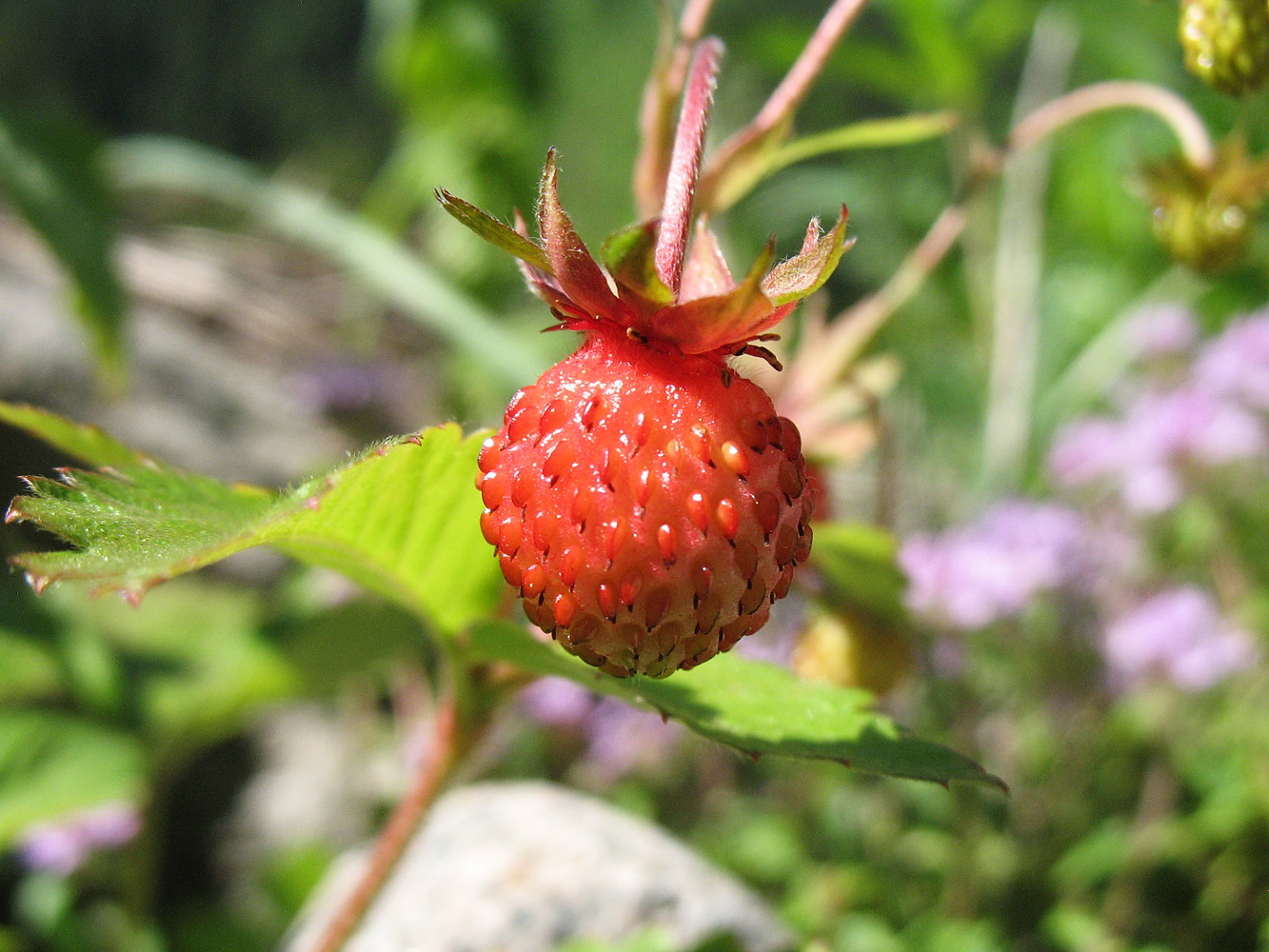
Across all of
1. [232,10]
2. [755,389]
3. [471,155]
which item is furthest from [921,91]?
[232,10]

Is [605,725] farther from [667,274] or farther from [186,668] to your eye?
[667,274]

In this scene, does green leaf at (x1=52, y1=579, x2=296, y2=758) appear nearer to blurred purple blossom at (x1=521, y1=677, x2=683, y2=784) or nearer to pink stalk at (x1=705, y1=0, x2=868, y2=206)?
blurred purple blossom at (x1=521, y1=677, x2=683, y2=784)

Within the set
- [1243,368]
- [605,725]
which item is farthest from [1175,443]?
[605,725]

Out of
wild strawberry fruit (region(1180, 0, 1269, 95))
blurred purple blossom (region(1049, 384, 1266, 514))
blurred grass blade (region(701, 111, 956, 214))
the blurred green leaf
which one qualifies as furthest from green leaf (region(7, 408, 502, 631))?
→ blurred purple blossom (region(1049, 384, 1266, 514))

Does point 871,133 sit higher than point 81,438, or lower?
higher

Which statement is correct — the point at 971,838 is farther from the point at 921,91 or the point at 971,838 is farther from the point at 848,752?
the point at 921,91
